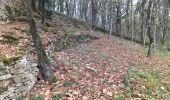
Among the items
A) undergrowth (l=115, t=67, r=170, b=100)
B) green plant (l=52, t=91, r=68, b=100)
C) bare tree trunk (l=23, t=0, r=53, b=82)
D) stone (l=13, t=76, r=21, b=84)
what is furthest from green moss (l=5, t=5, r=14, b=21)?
green plant (l=52, t=91, r=68, b=100)

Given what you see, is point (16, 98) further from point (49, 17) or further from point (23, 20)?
point (49, 17)

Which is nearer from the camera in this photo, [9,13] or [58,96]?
[58,96]

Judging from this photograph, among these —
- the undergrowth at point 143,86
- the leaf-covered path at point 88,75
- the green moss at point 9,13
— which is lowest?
the undergrowth at point 143,86

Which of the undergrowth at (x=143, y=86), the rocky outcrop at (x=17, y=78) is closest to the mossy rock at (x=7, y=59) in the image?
the rocky outcrop at (x=17, y=78)

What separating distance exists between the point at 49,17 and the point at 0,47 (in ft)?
41.4

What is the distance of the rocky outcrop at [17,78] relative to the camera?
8.25 metres

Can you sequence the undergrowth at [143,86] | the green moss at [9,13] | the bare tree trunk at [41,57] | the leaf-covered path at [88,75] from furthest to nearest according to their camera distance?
1. the green moss at [9,13]
2. the bare tree trunk at [41,57]
3. the undergrowth at [143,86]
4. the leaf-covered path at [88,75]

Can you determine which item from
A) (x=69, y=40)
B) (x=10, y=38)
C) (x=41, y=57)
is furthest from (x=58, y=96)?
(x=69, y=40)

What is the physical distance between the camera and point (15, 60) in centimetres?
915

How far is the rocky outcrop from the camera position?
8.25 metres

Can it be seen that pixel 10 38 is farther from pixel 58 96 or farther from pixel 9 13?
pixel 9 13

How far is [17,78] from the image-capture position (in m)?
8.82

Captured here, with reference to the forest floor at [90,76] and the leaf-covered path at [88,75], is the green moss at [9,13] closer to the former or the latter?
the forest floor at [90,76]

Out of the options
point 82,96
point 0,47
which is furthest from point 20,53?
point 82,96
